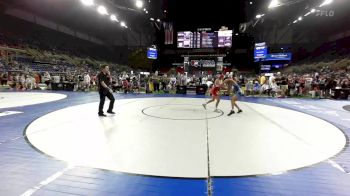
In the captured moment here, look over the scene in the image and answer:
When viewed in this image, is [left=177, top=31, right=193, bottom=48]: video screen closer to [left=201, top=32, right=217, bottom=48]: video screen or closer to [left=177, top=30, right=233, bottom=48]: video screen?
[left=177, top=30, right=233, bottom=48]: video screen

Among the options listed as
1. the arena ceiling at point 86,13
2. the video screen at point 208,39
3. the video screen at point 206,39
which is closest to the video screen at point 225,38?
the video screen at point 206,39

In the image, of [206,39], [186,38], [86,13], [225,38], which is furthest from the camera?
[86,13]

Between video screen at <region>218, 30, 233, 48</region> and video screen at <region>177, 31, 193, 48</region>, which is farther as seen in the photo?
video screen at <region>177, 31, 193, 48</region>

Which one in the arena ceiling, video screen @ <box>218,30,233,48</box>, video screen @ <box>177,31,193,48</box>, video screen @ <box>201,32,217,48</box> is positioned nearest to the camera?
the arena ceiling

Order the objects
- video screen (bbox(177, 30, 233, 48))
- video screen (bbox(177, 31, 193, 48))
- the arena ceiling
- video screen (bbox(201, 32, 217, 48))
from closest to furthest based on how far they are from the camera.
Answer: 1. the arena ceiling
2. video screen (bbox(177, 30, 233, 48))
3. video screen (bbox(201, 32, 217, 48))
4. video screen (bbox(177, 31, 193, 48))

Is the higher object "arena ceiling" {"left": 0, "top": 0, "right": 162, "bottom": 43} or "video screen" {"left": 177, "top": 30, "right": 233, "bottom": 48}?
"arena ceiling" {"left": 0, "top": 0, "right": 162, "bottom": 43}

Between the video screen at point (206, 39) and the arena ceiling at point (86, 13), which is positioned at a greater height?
the arena ceiling at point (86, 13)

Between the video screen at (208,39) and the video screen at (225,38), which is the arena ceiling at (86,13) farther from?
the video screen at (225,38)

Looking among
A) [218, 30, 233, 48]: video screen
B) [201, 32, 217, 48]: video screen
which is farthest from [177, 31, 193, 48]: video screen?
[218, 30, 233, 48]: video screen

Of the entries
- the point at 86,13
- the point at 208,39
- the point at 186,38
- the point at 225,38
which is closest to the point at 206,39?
the point at 208,39

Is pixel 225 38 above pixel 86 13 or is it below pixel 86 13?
below

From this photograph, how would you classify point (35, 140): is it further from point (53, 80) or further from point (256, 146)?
point (53, 80)

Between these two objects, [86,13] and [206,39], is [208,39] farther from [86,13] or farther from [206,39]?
[86,13]

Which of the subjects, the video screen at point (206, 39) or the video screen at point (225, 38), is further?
the video screen at point (206, 39)
